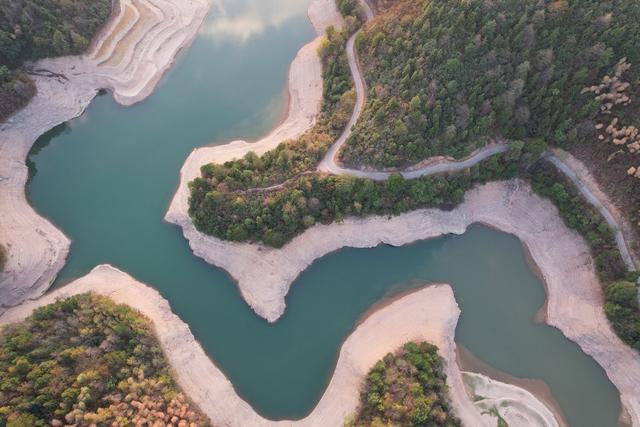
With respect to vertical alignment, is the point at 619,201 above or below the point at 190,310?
below

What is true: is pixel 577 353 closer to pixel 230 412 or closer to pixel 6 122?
pixel 230 412

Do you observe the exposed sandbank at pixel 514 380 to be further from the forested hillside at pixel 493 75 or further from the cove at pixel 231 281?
the forested hillside at pixel 493 75

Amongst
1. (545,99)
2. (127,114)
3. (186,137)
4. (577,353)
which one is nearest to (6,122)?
(127,114)

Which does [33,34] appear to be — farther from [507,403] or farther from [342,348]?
[507,403]

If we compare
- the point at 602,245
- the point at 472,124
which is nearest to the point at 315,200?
the point at 472,124

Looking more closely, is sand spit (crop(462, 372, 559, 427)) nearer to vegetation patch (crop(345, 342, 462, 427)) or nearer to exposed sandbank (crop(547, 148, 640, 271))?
vegetation patch (crop(345, 342, 462, 427))

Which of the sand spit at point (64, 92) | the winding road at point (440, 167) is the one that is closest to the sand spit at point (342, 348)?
the sand spit at point (64, 92)
